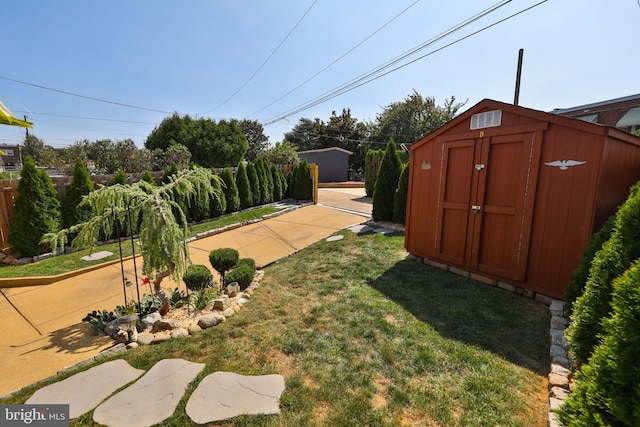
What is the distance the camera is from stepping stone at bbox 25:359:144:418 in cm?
208

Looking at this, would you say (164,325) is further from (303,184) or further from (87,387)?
(303,184)

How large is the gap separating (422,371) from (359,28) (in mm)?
10859

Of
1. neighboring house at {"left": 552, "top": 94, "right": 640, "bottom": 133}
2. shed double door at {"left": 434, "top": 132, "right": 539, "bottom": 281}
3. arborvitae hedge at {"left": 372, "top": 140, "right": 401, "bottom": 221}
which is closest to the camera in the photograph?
shed double door at {"left": 434, "top": 132, "right": 539, "bottom": 281}

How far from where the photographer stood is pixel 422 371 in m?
2.38

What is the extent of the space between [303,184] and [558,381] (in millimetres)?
12031

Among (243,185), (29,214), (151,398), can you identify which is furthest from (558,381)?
(243,185)

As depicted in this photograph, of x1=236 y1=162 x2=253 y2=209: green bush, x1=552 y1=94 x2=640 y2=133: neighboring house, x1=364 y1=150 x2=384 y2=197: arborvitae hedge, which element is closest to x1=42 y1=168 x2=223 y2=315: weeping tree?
x1=236 y1=162 x2=253 y2=209: green bush

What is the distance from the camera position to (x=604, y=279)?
1938 millimetres

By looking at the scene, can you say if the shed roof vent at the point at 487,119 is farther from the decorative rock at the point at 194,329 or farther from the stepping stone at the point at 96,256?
the stepping stone at the point at 96,256

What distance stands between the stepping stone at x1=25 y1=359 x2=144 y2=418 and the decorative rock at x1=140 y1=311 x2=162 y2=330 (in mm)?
772

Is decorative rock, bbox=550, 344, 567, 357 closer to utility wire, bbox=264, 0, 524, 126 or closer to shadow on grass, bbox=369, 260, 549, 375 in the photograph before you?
shadow on grass, bbox=369, 260, 549, 375

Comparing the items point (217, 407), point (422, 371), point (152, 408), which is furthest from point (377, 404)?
point (152, 408)

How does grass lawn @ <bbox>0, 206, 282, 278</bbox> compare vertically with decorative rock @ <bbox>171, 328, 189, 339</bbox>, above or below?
below
